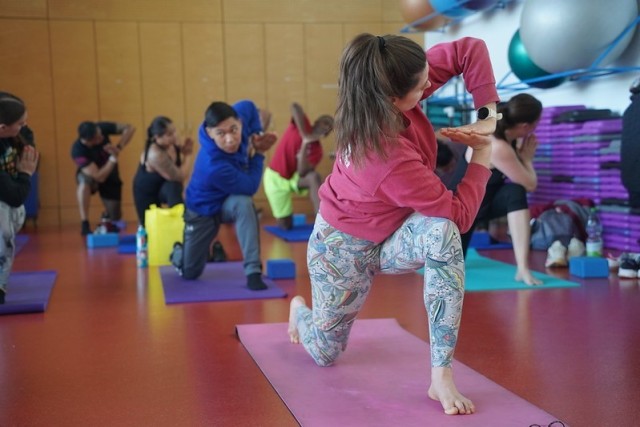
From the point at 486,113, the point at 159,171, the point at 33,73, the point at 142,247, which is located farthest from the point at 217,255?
the point at 33,73

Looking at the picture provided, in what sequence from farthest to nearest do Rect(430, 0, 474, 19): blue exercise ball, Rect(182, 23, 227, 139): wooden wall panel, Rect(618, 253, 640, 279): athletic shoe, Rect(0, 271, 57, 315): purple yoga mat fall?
Rect(182, 23, 227, 139): wooden wall panel < Rect(430, 0, 474, 19): blue exercise ball < Rect(618, 253, 640, 279): athletic shoe < Rect(0, 271, 57, 315): purple yoga mat

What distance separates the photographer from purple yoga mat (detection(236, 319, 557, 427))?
2.01 m

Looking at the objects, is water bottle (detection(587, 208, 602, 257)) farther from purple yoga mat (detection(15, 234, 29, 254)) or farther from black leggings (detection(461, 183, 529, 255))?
purple yoga mat (detection(15, 234, 29, 254))

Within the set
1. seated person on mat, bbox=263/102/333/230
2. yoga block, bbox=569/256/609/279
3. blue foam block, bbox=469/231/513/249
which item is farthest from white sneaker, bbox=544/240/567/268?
seated person on mat, bbox=263/102/333/230

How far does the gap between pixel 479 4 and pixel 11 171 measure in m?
4.43

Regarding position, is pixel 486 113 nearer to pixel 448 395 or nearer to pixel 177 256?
pixel 448 395

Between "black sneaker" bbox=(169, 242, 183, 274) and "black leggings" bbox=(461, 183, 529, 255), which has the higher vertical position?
"black leggings" bbox=(461, 183, 529, 255)

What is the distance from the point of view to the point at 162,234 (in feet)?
17.1

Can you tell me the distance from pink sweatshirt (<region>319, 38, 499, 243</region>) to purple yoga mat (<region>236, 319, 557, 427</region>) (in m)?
0.45

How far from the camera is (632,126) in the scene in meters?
4.08

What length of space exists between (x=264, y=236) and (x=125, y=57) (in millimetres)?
3307

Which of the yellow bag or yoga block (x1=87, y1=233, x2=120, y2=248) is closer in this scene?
the yellow bag

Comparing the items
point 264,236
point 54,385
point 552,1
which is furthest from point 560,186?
point 54,385

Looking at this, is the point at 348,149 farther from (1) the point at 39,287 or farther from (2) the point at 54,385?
(1) the point at 39,287
